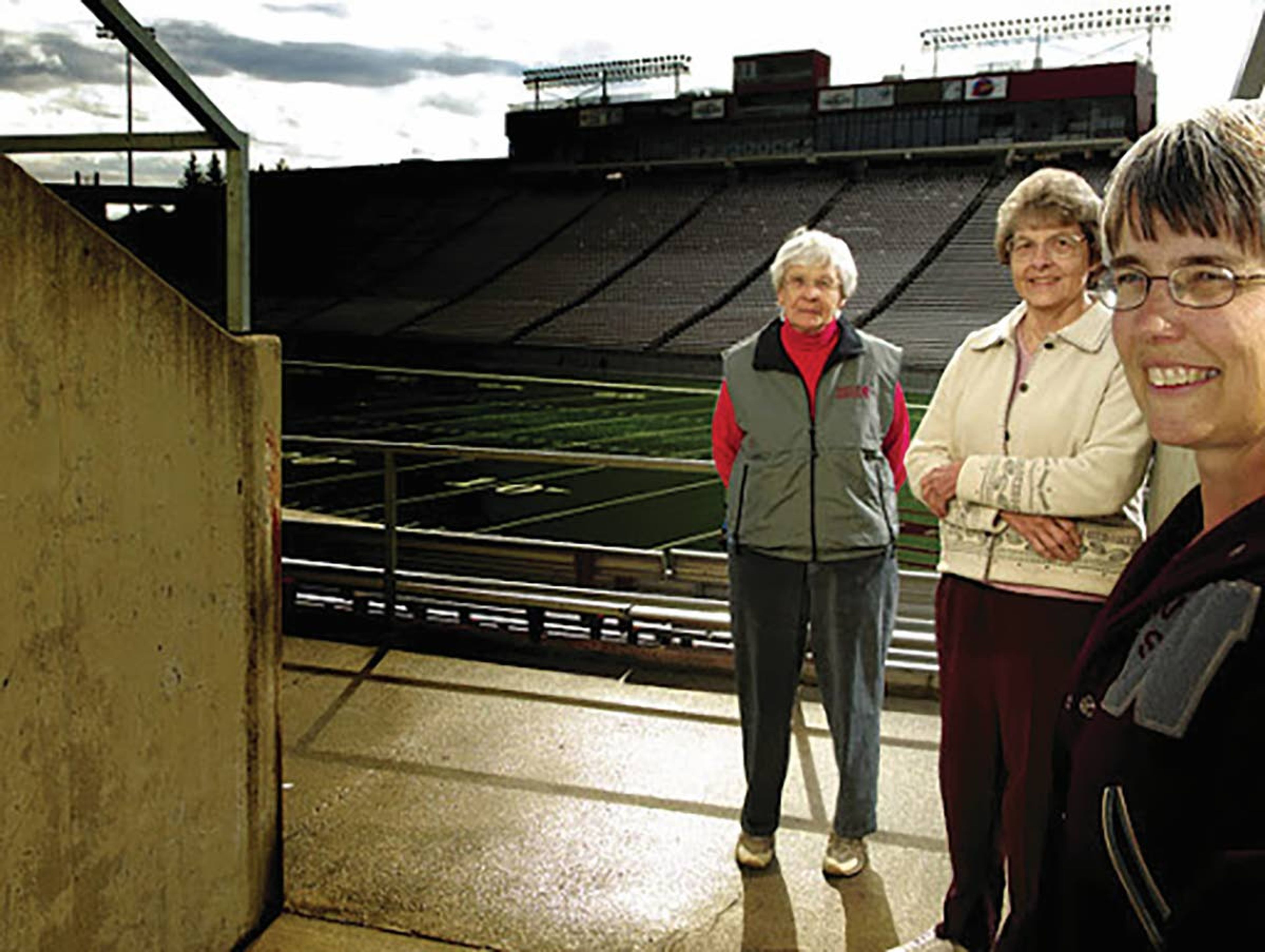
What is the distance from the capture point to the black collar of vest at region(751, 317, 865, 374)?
2.96 m

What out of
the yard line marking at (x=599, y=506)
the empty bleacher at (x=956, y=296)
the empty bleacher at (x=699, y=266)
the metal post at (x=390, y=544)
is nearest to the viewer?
the metal post at (x=390, y=544)

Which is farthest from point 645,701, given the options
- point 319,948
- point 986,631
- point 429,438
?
point 429,438

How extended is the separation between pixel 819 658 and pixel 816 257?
103 cm

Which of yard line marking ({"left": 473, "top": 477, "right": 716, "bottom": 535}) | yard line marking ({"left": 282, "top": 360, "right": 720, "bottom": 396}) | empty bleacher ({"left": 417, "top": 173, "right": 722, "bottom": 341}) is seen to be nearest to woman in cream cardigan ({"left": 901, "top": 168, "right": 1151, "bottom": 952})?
yard line marking ({"left": 473, "top": 477, "right": 716, "bottom": 535})

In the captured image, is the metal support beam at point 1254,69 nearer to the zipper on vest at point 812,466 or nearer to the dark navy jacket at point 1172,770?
the zipper on vest at point 812,466

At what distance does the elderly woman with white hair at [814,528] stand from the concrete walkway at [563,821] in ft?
0.65

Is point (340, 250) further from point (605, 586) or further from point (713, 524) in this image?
point (605, 586)

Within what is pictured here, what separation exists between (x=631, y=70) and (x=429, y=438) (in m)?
39.6

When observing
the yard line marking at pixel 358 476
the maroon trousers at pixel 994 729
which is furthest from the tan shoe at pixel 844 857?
the yard line marking at pixel 358 476

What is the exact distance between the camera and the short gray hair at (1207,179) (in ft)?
3.06

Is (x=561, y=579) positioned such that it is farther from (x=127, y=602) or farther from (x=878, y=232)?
(x=878, y=232)

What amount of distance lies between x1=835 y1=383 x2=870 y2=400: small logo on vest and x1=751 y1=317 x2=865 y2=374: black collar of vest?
63mm

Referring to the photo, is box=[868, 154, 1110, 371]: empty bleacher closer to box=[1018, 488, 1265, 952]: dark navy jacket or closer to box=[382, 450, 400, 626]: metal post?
box=[382, 450, 400, 626]: metal post

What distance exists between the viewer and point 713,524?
12.5 metres
